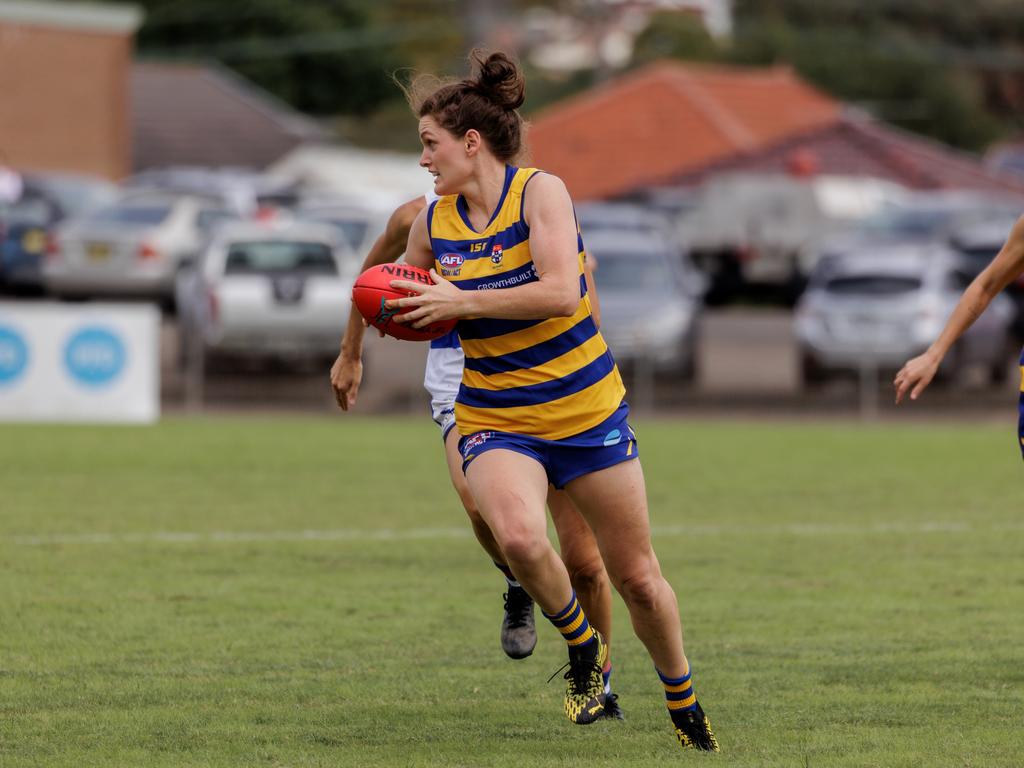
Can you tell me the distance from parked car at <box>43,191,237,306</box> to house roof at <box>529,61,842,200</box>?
18.4 meters

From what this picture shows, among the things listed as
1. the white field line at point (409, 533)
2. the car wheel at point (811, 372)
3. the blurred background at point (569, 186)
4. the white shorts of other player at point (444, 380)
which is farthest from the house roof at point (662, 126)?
the white shorts of other player at point (444, 380)

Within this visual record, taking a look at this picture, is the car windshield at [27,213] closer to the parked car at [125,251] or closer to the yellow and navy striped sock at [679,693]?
the parked car at [125,251]

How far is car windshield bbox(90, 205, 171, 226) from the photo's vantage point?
2964cm

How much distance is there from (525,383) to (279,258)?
17.9 metres

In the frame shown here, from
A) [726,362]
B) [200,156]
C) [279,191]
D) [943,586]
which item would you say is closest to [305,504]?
[943,586]

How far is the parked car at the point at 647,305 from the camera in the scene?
22.3 m

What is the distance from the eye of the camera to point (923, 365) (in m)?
6.66

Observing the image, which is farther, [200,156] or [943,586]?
[200,156]

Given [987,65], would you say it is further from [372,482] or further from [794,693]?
[794,693]

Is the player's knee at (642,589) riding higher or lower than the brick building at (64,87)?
higher

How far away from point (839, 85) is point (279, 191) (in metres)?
34.4

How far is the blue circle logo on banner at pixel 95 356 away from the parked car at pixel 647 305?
5.32 meters

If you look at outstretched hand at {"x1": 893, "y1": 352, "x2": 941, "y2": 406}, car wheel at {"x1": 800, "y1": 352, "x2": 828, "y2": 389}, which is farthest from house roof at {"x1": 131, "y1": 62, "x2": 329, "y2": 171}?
outstretched hand at {"x1": 893, "y1": 352, "x2": 941, "y2": 406}

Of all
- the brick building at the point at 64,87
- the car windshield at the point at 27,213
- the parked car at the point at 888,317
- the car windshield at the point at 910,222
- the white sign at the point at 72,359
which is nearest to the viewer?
the white sign at the point at 72,359
